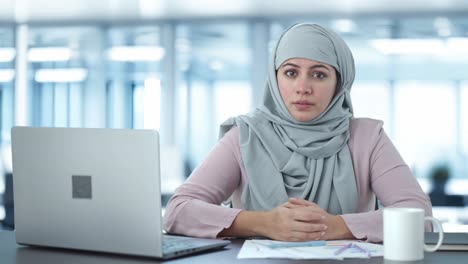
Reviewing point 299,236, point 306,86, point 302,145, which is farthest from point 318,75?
point 299,236

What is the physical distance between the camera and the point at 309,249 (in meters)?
1.61

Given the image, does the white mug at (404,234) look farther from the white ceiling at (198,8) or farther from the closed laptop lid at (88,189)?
the white ceiling at (198,8)

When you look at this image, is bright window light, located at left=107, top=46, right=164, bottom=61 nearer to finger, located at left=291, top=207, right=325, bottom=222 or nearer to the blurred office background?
the blurred office background

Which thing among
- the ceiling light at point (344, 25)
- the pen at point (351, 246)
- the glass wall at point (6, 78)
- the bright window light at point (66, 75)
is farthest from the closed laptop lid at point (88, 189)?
the glass wall at point (6, 78)

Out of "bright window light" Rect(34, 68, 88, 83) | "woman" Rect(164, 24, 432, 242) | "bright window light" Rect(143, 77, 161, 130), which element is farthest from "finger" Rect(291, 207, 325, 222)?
"bright window light" Rect(34, 68, 88, 83)

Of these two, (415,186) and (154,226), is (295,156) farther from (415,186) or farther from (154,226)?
(154,226)

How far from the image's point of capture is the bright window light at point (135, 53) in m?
8.05

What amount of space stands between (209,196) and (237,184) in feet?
0.42

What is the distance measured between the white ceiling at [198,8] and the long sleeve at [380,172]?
4767 mm

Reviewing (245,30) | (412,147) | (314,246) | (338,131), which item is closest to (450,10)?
(412,147)

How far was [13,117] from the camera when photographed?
8.37 metres

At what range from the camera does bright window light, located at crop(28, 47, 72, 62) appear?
8.20 m

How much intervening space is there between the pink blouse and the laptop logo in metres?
0.43

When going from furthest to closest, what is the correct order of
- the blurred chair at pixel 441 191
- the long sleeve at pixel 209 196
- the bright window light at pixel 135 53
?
1. the bright window light at pixel 135 53
2. the blurred chair at pixel 441 191
3. the long sleeve at pixel 209 196
